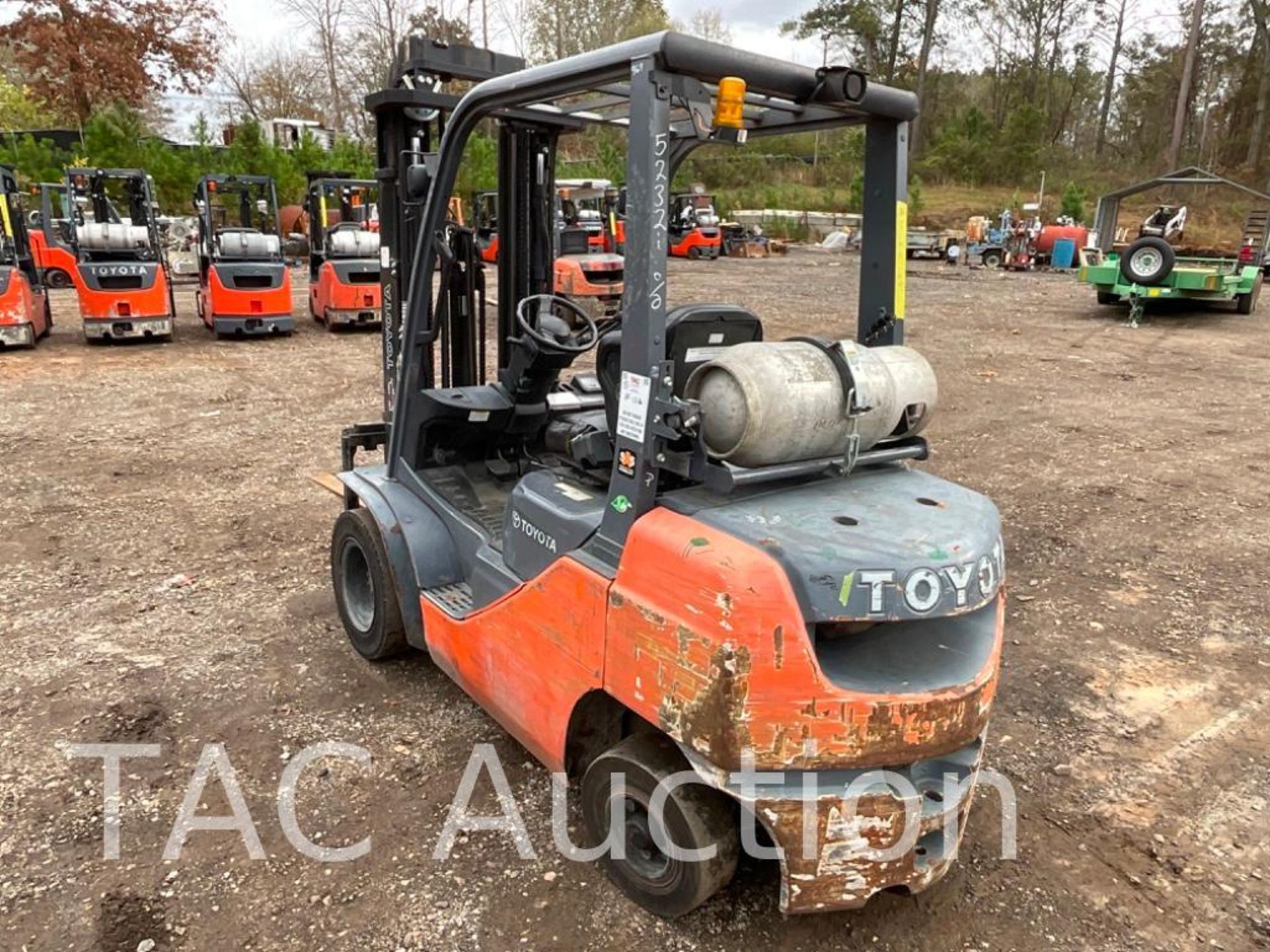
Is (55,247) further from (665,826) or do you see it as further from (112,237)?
(665,826)

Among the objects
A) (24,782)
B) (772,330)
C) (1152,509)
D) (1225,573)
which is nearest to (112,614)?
(24,782)

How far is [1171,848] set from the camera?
10.6 feet

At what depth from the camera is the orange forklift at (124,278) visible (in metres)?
12.7

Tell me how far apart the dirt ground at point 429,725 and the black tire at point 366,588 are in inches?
5.8

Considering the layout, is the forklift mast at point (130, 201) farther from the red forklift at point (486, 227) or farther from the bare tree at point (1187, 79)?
the bare tree at point (1187, 79)

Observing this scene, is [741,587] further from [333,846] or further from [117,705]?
[117,705]

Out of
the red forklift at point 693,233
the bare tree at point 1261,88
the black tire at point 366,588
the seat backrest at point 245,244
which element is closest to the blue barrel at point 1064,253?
the red forklift at point 693,233

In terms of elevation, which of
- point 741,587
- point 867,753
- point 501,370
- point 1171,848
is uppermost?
point 501,370

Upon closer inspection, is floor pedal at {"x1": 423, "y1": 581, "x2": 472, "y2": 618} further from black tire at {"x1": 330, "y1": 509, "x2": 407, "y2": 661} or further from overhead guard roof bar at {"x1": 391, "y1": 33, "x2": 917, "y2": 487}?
overhead guard roof bar at {"x1": 391, "y1": 33, "x2": 917, "y2": 487}

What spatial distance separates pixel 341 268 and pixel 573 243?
491 centimetres

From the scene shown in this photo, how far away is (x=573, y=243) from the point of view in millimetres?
17766

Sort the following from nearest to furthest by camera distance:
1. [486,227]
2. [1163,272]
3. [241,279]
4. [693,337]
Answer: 1. [693,337]
2. [486,227]
3. [241,279]
4. [1163,272]

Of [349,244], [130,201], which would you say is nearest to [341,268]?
[349,244]

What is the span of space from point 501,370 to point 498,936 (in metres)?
2.47
